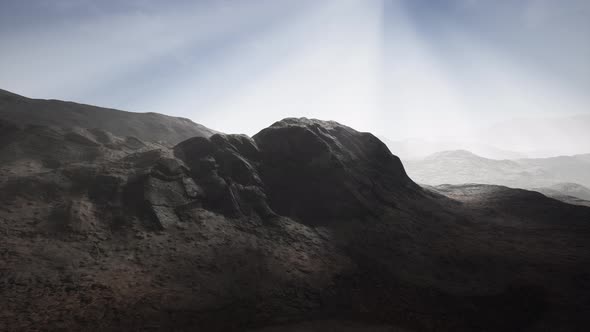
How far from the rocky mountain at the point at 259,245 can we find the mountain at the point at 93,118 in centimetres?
1169

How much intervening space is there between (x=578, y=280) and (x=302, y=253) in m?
13.5

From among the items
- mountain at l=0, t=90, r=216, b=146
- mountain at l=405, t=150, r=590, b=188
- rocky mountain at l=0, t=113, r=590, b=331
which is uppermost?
mountain at l=405, t=150, r=590, b=188

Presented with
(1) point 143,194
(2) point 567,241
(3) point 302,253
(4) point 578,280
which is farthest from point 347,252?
(2) point 567,241

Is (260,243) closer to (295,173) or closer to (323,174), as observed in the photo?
(295,173)

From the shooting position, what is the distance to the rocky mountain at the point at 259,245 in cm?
1044

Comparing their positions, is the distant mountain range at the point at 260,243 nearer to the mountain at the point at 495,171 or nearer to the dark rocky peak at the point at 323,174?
the dark rocky peak at the point at 323,174

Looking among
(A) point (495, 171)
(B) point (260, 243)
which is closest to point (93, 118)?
(B) point (260, 243)

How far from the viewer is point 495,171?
143750 millimetres

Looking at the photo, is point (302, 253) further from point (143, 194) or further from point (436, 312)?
point (143, 194)

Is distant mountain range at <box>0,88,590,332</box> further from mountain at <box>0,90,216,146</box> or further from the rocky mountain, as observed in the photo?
mountain at <box>0,90,216,146</box>

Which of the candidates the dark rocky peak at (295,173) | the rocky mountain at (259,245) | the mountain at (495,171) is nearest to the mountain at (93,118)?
the rocky mountain at (259,245)

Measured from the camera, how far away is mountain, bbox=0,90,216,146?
3055cm

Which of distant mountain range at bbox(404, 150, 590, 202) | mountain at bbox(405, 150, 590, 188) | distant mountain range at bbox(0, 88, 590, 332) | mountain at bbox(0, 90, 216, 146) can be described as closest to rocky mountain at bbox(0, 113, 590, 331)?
distant mountain range at bbox(0, 88, 590, 332)

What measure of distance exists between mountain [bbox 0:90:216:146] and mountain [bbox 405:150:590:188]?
121910 millimetres
